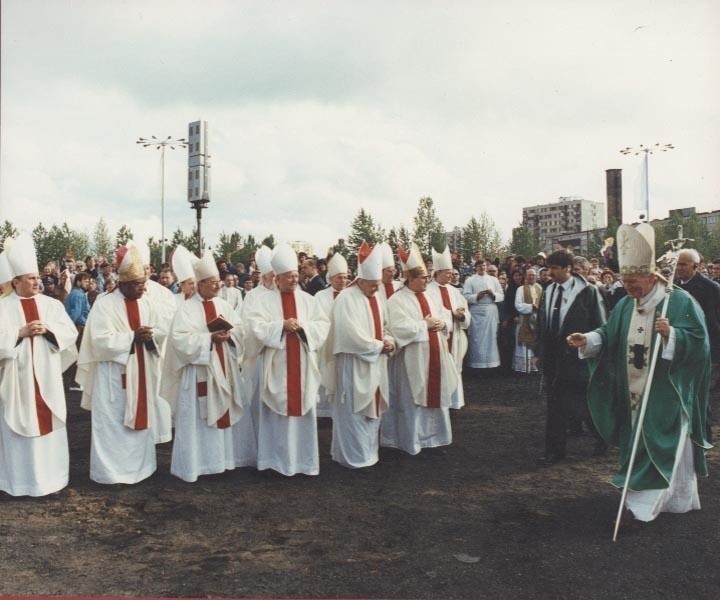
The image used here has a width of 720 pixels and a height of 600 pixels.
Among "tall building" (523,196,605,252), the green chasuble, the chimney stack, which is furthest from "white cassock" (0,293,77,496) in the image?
"tall building" (523,196,605,252)

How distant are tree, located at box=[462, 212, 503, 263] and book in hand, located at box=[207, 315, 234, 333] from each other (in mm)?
34799

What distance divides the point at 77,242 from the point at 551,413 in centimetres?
4610

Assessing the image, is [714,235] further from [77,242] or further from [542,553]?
[542,553]

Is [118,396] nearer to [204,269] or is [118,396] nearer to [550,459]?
[204,269]

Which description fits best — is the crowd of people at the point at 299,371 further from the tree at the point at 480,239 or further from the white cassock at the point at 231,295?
the tree at the point at 480,239

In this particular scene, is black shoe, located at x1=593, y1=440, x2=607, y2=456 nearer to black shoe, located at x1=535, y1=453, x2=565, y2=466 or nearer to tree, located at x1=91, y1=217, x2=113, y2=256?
black shoe, located at x1=535, y1=453, x2=565, y2=466

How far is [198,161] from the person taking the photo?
57.1 ft

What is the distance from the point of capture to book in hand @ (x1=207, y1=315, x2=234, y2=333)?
6590mm

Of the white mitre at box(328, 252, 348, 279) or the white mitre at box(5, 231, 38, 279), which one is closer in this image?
the white mitre at box(5, 231, 38, 279)

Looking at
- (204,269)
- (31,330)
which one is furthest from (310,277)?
(31,330)

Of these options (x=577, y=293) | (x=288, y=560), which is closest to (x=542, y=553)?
(x=288, y=560)

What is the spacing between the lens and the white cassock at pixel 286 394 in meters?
6.76

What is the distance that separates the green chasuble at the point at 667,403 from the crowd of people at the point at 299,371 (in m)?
0.01

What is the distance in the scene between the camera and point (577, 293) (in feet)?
23.0
